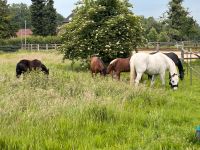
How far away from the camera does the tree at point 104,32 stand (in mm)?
19891

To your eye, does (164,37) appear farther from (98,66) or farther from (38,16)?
(98,66)

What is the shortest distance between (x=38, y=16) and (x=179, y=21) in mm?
23878

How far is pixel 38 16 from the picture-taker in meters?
62.9

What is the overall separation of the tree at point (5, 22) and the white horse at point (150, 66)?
144ft

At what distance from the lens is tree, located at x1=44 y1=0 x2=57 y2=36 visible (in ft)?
207

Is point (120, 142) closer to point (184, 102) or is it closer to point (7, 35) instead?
point (184, 102)

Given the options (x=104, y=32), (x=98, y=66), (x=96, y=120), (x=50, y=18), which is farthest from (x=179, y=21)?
(x=96, y=120)

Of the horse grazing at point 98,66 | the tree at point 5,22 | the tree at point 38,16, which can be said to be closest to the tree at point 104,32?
the horse grazing at point 98,66

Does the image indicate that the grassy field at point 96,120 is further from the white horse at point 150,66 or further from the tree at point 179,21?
the tree at point 179,21

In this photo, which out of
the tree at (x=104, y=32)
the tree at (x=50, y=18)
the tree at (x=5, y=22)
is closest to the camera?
the tree at (x=104, y=32)

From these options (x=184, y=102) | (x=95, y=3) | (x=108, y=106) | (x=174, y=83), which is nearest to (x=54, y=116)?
(x=108, y=106)

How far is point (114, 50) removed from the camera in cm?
1970

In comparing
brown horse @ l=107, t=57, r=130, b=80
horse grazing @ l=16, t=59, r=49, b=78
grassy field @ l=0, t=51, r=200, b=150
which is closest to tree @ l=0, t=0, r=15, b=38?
horse grazing @ l=16, t=59, r=49, b=78

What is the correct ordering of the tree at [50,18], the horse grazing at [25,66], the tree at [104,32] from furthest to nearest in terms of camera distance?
the tree at [50,18]
the tree at [104,32]
the horse grazing at [25,66]
